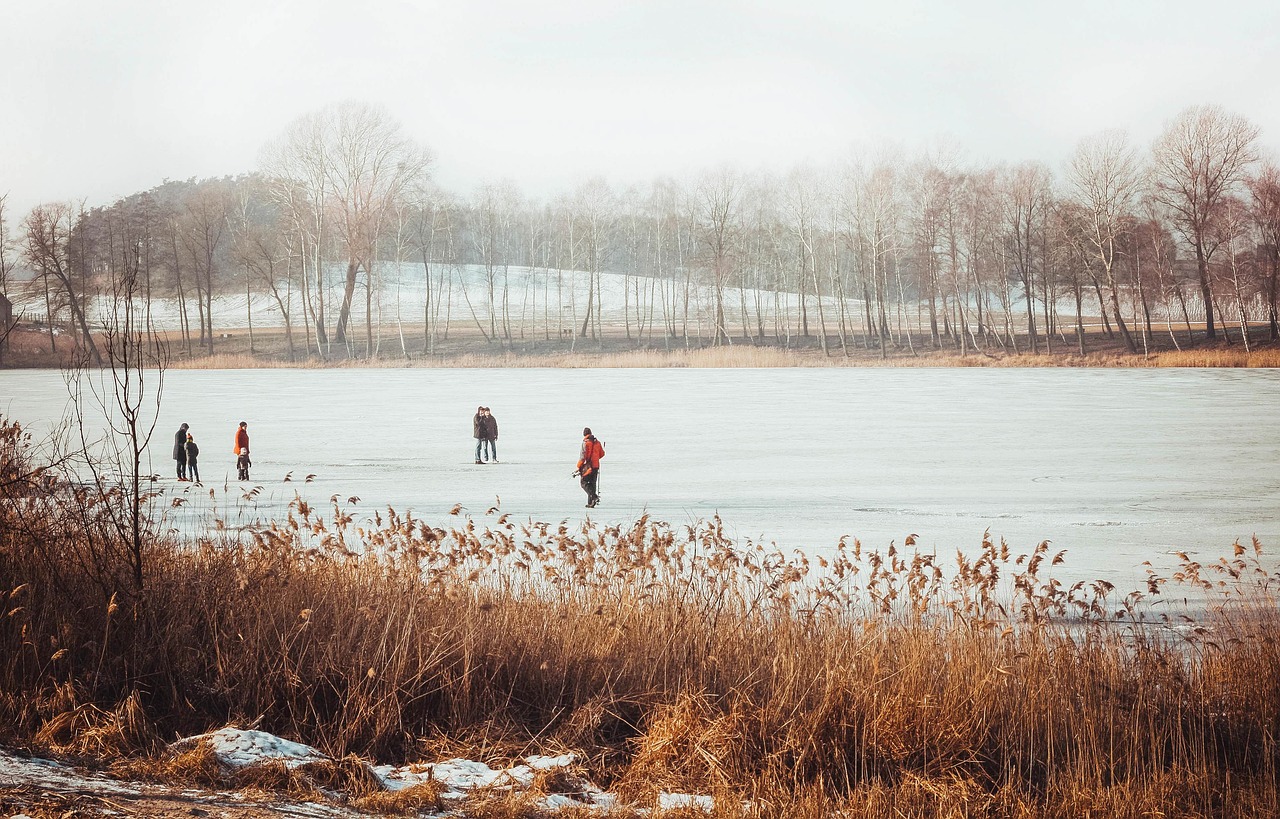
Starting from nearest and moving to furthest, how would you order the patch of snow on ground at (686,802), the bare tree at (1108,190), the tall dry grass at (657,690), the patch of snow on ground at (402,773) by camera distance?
the patch of snow on ground at (402,773) < the patch of snow on ground at (686,802) < the tall dry grass at (657,690) < the bare tree at (1108,190)

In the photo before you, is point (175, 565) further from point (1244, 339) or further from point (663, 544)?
point (1244, 339)

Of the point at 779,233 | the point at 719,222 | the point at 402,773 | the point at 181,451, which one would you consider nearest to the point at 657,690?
the point at 402,773

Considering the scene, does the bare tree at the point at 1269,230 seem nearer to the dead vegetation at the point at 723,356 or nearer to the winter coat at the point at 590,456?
the dead vegetation at the point at 723,356

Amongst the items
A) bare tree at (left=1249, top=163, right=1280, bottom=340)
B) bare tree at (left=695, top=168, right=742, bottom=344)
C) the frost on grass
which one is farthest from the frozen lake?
bare tree at (left=695, top=168, right=742, bottom=344)

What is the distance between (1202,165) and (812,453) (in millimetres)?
39792

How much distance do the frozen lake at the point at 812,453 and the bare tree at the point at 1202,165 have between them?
13.9 meters

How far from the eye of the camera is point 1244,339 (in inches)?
1815

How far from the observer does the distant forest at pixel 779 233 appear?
1914 inches

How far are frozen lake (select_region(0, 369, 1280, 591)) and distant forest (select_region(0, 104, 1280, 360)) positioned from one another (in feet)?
45.4

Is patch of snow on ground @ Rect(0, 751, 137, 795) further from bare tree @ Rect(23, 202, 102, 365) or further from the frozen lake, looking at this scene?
bare tree @ Rect(23, 202, 102, 365)

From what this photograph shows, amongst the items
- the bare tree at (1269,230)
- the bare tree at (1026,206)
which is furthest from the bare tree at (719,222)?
the bare tree at (1269,230)

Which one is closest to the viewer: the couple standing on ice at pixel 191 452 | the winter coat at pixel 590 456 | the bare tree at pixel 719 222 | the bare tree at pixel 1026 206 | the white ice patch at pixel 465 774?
the white ice patch at pixel 465 774

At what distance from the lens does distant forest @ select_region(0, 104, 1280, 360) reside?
48.6 m

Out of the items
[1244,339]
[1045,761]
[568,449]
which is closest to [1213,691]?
[1045,761]
